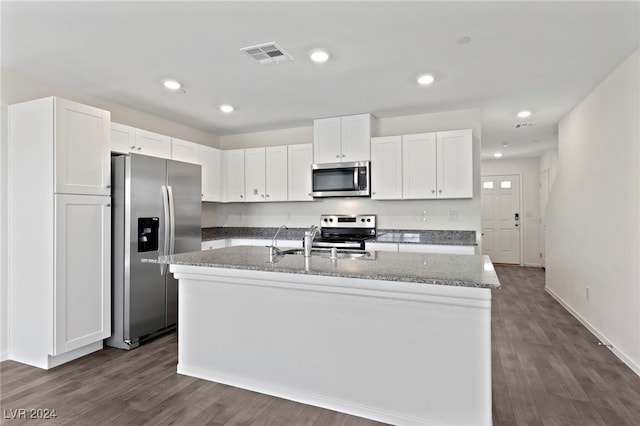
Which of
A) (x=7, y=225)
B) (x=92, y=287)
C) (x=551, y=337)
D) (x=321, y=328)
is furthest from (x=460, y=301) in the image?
(x=7, y=225)

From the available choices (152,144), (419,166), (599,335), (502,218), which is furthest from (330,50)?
(502,218)

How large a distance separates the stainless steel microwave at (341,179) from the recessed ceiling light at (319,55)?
184 centimetres

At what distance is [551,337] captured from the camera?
3549 millimetres

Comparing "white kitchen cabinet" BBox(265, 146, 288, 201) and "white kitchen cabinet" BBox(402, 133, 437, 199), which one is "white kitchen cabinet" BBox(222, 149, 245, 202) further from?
"white kitchen cabinet" BBox(402, 133, 437, 199)

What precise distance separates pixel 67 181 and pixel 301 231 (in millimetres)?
3065

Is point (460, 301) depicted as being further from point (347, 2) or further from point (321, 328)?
point (347, 2)

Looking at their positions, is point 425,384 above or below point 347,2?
below

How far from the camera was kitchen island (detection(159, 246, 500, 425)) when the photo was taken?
1.93 m

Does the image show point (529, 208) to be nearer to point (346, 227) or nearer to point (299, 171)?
point (346, 227)

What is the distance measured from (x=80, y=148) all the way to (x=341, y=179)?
2.82 meters

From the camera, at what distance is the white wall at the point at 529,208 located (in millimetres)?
7945

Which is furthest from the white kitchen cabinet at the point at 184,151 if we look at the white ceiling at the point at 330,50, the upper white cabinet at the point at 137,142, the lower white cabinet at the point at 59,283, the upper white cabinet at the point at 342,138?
the upper white cabinet at the point at 342,138

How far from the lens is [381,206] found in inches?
195

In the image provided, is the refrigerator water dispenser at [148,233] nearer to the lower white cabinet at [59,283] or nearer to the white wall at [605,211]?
the lower white cabinet at [59,283]
